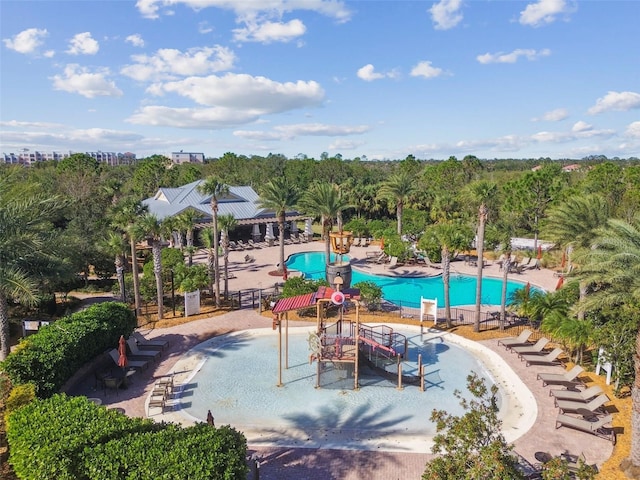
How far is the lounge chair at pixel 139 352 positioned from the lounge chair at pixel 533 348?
16.4m

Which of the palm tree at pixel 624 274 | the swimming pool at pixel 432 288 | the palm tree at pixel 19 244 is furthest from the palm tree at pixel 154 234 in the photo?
the palm tree at pixel 624 274

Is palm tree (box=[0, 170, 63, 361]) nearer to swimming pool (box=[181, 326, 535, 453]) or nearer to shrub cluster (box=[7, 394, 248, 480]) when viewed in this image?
shrub cluster (box=[7, 394, 248, 480])

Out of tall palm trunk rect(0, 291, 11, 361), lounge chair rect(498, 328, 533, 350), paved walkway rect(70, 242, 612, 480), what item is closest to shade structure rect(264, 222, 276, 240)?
paved walkway rect(70, 242, 612, 480)

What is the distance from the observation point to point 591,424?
13812 millimetres

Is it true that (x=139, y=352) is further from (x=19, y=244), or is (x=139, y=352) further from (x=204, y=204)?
(x=204, y=204)

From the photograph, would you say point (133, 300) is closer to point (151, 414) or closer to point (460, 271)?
point (151, 414)

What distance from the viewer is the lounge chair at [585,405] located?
14.6 metres

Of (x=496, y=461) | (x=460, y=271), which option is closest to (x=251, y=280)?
(x=460, y=271)

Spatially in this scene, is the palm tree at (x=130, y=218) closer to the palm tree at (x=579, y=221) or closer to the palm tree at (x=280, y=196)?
the palm tree at (x=280, y=196)

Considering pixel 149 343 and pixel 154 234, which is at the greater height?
pixel 154 234

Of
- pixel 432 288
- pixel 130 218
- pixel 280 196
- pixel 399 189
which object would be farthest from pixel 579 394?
pixel 399 189

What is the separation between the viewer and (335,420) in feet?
50.1

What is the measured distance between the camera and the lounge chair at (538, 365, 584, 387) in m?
16.9

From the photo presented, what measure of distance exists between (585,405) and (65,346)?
18.5m
